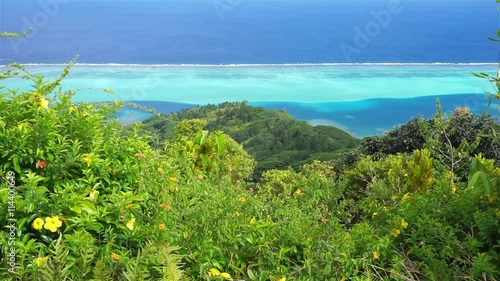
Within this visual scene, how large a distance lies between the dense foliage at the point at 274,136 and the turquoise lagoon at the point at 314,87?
11.8 ft

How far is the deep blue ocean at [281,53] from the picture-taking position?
20734 millimetres

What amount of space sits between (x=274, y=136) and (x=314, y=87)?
11.1 meters

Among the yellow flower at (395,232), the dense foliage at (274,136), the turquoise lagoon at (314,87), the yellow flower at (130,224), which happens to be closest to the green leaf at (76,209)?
the yellow flower at (130,224)

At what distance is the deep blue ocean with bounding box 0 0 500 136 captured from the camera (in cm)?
2073

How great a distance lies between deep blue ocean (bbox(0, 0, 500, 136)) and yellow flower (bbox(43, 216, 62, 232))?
1280 centimetres

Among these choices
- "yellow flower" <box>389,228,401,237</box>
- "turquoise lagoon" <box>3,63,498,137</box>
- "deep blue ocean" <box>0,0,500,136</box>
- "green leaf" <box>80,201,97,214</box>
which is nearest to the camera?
"green leaf" <box>80,201,97,214</box>

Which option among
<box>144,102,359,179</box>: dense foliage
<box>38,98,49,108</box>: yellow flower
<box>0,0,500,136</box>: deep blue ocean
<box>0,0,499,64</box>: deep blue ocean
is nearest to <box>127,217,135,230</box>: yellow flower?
<box>38,98,49,108</box>: yellow flower

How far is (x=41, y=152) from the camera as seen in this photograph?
44.6 inches

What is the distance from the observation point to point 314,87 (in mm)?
23812

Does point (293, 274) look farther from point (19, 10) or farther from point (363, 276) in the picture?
point (19, 10)

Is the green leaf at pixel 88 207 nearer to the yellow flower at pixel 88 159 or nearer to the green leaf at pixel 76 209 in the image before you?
the green leaf at pixel 76 209

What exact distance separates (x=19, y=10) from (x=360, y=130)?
34226 millimetres

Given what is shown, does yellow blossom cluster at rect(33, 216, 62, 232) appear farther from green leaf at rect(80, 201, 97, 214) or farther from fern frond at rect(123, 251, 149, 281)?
fern frond at rect(123, 251, 149, 281)

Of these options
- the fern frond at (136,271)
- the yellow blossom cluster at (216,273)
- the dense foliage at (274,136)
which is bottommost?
the dense foliage at (274,136)
